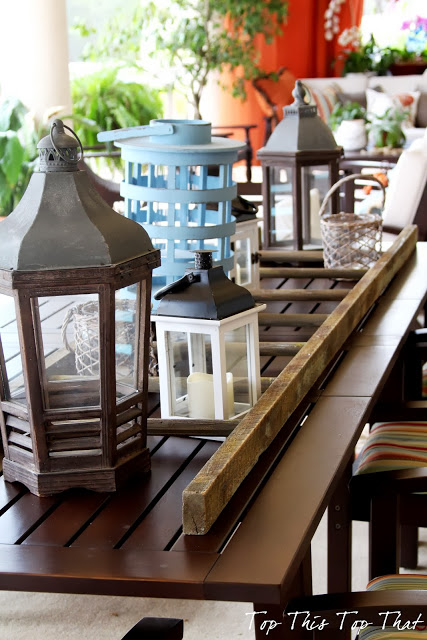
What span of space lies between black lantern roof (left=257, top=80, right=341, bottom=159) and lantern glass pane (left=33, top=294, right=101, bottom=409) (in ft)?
5.08

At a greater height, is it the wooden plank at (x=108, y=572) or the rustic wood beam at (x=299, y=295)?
the wooden plank at (x=108, y=572)

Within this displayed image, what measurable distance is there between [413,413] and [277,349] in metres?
0.37

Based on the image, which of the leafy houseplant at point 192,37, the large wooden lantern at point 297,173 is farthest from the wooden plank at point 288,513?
the leafy houseplant at point 192,37

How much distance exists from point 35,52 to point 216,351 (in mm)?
5303

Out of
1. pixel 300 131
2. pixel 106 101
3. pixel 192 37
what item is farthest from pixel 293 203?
pixel 192 37

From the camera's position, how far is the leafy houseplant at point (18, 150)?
5.71 meters

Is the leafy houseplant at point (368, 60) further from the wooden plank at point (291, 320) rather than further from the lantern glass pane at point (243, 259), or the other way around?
the wooden plank at point (291, 320)

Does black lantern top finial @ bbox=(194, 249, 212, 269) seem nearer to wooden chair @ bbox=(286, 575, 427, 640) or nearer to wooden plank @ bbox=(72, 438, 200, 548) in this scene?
wooden plank @ bbox=(72, 438, 200, 548)

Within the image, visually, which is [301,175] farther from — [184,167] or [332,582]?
[332,582]

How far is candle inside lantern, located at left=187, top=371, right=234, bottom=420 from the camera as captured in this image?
4.51ft

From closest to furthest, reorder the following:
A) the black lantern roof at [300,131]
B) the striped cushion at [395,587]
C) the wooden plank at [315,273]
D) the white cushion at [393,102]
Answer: the striped cushion at [395,587] → the wooden plank at [315,273] → the black lantern roof at [300,131] → the white cushion at [393,102]

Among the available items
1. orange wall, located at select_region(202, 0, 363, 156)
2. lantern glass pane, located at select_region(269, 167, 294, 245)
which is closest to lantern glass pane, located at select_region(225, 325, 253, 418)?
lantern glass pane, located at select_region(269, 167, 294, 245)

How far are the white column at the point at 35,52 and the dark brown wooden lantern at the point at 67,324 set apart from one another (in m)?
5.30

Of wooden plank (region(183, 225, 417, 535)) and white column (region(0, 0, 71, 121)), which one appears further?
white column (region(0, 0, 71, 121))
